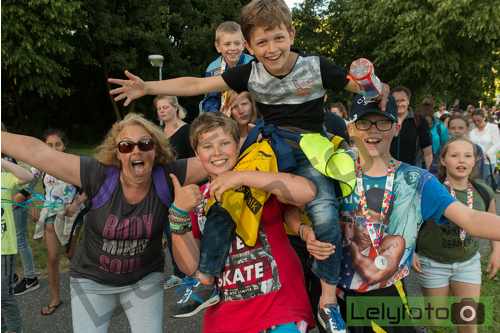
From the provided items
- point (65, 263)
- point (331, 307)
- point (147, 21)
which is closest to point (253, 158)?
point (331, 307)

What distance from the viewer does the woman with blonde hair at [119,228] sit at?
2.46 m

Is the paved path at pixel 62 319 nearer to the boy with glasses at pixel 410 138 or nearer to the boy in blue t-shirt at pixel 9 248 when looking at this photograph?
the boy in blue t-shirt at pixel 9 248

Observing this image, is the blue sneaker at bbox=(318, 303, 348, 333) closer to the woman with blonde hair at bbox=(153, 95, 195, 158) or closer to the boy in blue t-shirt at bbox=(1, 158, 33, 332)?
the boy in blue t-shirt at bbox=(1, 158, 33, 332)

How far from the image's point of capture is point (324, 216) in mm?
2035

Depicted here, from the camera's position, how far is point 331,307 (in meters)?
2.09

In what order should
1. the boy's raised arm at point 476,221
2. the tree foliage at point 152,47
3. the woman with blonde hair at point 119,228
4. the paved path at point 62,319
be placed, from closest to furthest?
the boy's raised arm at point 476,221
the woman with blonde hair at point 119,228
the paved path at point 62,319
the tree foliage at point 152,47

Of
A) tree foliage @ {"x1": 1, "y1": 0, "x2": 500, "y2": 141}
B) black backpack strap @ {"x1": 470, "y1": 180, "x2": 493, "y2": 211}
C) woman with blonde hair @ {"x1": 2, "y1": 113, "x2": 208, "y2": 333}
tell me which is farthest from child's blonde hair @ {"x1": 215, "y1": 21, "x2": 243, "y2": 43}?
tree foliage @ {"x1": 1, "y1": 0, "x2": 500, "y2": 141}

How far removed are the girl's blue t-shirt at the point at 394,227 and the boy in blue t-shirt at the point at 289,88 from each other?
0.55 ft

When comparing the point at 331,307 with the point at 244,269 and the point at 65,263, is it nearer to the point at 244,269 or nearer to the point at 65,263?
the point at 244,269

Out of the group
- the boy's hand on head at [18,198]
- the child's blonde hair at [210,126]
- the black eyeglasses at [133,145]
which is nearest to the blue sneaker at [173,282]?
the boy's hand on head at [18,198]

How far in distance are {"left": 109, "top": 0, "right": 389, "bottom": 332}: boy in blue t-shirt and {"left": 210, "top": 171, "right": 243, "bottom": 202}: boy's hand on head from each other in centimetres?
40

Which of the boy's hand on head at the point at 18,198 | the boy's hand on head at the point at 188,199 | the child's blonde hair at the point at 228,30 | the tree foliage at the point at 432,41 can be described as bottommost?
the boy's hand on head at the point at 18,198

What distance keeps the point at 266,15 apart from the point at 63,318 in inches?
151

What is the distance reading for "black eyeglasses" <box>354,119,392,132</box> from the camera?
2211 millimetres
